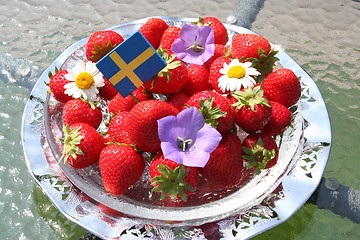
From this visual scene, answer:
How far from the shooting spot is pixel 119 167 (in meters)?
0.79

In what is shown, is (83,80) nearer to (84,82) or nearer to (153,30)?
(84,82)

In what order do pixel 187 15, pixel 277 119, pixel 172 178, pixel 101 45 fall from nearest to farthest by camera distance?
1. pixel 172 178
2. pixel 277 119
3. pixel 101 45
4. pixel 187 15

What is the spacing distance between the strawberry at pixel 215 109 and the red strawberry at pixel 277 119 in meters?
0.10

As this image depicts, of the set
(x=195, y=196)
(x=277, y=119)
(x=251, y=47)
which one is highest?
(x=251, y=47)

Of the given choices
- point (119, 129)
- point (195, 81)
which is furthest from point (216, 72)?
point (119, 129)

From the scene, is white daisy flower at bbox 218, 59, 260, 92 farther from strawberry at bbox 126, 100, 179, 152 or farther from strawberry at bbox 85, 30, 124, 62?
strawberry at bbox 85, 30, 124, 62

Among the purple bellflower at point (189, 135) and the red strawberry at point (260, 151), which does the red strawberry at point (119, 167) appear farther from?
the red strawberry at point (260, 151)

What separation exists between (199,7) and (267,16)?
1.01 ft

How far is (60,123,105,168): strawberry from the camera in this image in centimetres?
81

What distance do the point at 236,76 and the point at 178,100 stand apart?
0.15 metres

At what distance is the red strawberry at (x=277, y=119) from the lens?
2.88 ft

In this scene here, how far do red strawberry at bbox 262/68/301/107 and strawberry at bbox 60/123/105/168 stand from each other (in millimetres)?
412

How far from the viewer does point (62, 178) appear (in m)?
0.93

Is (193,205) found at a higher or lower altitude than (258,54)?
lower
